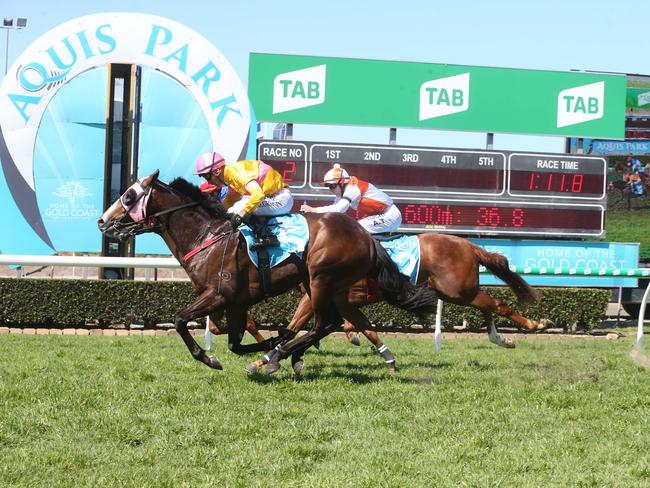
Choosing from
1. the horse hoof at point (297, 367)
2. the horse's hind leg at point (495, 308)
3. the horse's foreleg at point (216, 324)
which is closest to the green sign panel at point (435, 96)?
the horse's foreleg at point (216, 324)

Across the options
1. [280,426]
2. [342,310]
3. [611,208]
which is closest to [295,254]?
[342,310]

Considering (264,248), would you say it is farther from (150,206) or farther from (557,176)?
(557,176)

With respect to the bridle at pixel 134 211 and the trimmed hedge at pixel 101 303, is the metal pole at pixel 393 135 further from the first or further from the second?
the bridle at pixel 134 211

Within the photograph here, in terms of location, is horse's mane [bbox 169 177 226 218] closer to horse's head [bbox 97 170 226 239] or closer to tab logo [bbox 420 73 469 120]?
horse's head [bbox 97 170 226 239]

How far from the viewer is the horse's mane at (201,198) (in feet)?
19.1

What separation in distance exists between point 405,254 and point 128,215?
2.16 meters

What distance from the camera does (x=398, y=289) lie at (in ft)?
19.8

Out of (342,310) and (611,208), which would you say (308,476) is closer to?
(342,310)

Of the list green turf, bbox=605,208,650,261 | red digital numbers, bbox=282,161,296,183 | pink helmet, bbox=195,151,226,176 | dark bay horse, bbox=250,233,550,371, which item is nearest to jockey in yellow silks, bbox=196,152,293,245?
pink helmet, bbox=195,151,226,176

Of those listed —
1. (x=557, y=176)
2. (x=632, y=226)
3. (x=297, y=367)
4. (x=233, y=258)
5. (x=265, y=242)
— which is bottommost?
(x=297, y=367)

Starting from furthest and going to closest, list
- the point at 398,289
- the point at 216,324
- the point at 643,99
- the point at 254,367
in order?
1. the point at 643,99
2. the point at 216,324
3. the point at 398,289
4. the point at 254,367

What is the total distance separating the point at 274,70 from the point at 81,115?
3.18 m

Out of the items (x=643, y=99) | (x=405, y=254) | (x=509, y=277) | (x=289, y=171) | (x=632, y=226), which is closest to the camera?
(x=405, y=254)

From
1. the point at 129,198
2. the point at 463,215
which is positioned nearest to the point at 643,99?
the point at 463,215
